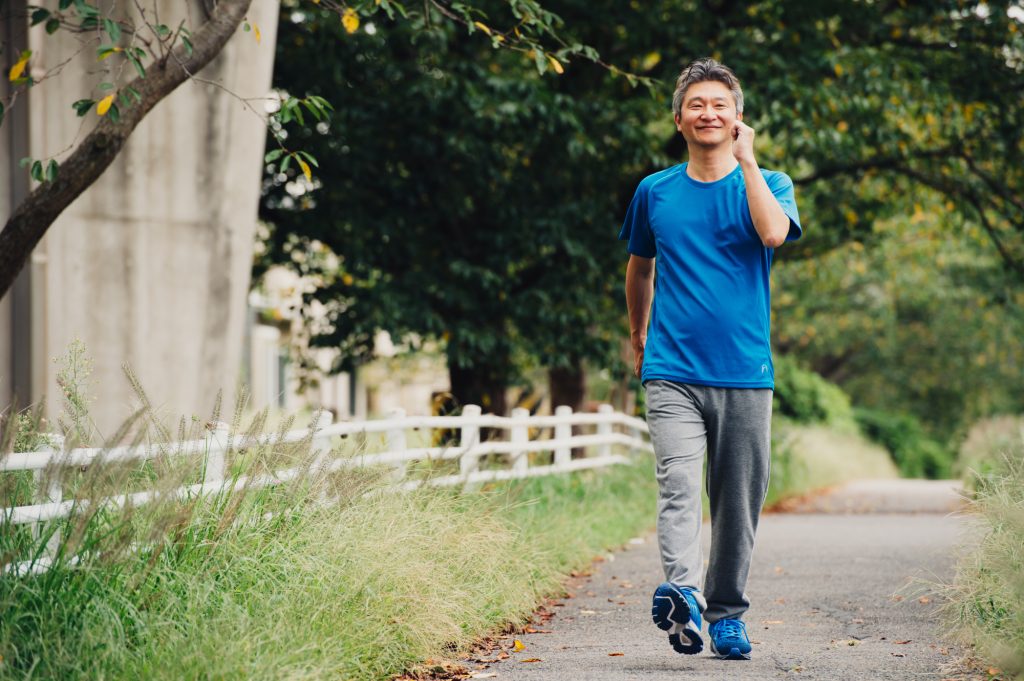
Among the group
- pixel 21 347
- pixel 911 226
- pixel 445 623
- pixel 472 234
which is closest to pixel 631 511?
pixel 472 234

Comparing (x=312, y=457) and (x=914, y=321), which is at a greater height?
(x=914, y=321)

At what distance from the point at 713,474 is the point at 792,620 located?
5.67ft

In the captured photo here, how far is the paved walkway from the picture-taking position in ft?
16.1

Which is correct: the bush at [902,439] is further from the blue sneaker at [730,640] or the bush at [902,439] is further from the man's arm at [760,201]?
the man's arm at [760,201]

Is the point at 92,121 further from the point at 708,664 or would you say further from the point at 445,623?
the point at 708,664

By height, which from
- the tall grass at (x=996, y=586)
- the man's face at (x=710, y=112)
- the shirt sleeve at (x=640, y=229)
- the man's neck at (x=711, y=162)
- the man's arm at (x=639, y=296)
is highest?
the man's face at (x=710, y=112)

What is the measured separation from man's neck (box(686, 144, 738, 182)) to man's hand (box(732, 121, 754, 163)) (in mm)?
124

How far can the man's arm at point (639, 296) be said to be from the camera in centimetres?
516

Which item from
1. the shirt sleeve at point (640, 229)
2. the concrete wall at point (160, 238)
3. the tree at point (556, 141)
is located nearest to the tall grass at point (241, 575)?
the shirt sleeve at point (640, 229)

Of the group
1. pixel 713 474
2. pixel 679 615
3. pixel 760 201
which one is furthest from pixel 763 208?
pixel 679 615

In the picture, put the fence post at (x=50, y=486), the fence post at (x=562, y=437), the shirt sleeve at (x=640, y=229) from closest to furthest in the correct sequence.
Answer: the fence post at (x=50, y=486)
the shirt sleeve at (x=640, y=229)
the fence post at (x=562, y=437)

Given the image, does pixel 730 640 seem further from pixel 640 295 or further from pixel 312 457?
pixel 312 457

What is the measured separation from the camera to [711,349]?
4723 millimetres

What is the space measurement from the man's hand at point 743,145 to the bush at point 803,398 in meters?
21.7
